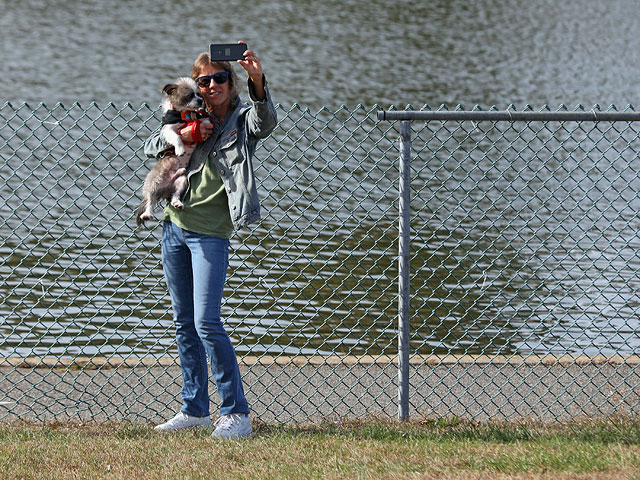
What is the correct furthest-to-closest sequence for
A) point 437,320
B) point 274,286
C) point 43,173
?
point 43,173
point 274,286
point 437,320

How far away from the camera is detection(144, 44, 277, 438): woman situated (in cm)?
509

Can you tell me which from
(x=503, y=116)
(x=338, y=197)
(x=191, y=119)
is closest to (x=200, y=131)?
(x=191, y=119)

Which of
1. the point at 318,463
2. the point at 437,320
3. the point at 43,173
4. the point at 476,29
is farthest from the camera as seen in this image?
the point at 476,29

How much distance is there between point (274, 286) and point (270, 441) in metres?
3.50

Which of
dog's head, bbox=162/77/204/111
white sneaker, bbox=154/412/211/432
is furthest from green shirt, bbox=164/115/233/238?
white sneaker, bbox=154/412/211/432

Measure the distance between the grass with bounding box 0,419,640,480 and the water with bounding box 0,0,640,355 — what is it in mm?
1542

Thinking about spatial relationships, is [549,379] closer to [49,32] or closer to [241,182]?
[241,182]

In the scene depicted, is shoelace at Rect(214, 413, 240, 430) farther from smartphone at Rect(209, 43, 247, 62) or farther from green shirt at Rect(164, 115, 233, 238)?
smartphone at Rect(209, 43, 247, 62)

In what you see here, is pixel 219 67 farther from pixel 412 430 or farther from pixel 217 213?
pixel 412 430

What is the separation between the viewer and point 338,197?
8133 millimetres

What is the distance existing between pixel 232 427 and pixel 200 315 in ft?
2.14

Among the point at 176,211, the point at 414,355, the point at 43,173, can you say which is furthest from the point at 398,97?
the point at 176,211

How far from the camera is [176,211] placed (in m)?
5.28

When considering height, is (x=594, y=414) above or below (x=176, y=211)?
below
